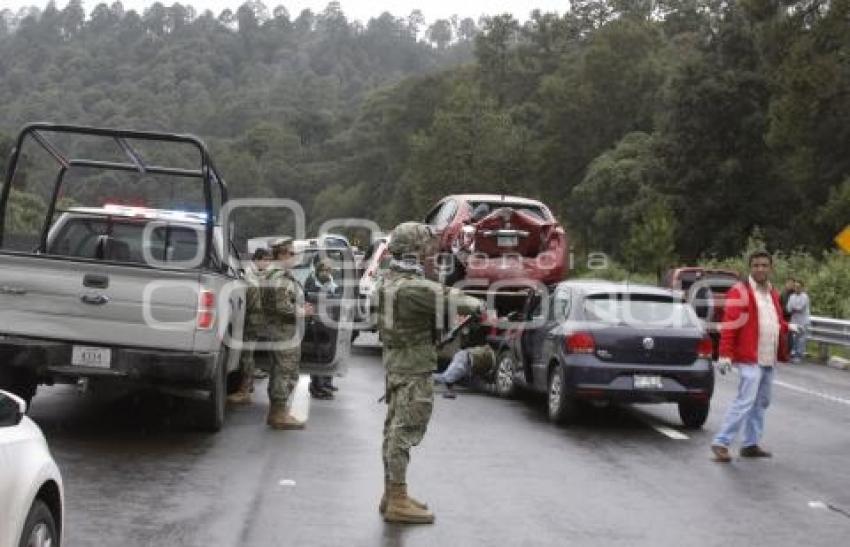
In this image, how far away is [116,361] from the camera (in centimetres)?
976

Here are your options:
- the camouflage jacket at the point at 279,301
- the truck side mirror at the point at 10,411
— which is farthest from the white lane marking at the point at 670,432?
the truck side mirror at the point at 10,411

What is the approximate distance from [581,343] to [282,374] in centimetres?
297

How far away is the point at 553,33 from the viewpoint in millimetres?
104688

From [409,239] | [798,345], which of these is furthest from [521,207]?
[409,239]

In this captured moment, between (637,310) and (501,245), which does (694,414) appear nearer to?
(637,310)

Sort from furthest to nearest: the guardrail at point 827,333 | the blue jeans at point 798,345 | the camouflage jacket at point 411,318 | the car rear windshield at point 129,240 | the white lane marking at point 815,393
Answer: the guardrail at point 827,333 → the blue jeans at point 798,345 → the white lane marking at point 815,393 → the car rear windshield at point 129,240 → the camouflage jacket at point 411,318

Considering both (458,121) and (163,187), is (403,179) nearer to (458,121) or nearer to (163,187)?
(458,121)

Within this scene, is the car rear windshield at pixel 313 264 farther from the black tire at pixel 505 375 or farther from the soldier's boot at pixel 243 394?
the black tire at pixel 505 375

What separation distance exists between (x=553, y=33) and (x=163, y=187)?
9227 centimetres

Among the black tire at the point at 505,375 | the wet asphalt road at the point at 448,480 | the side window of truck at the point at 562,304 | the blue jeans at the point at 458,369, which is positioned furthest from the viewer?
the blue jeans at the point at 458,369

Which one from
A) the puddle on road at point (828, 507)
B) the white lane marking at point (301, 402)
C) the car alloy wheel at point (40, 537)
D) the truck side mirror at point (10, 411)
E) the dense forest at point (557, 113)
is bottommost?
the white lane marking at point (301, 402)

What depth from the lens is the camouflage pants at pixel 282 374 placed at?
11617mm

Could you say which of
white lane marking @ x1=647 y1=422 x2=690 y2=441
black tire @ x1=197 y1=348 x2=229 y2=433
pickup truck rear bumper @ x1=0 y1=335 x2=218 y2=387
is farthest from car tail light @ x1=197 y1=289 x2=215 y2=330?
white lane marking @ x1=647 y1=422 x2=690 y2=441

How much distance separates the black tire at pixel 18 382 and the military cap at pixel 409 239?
400 centimetres
